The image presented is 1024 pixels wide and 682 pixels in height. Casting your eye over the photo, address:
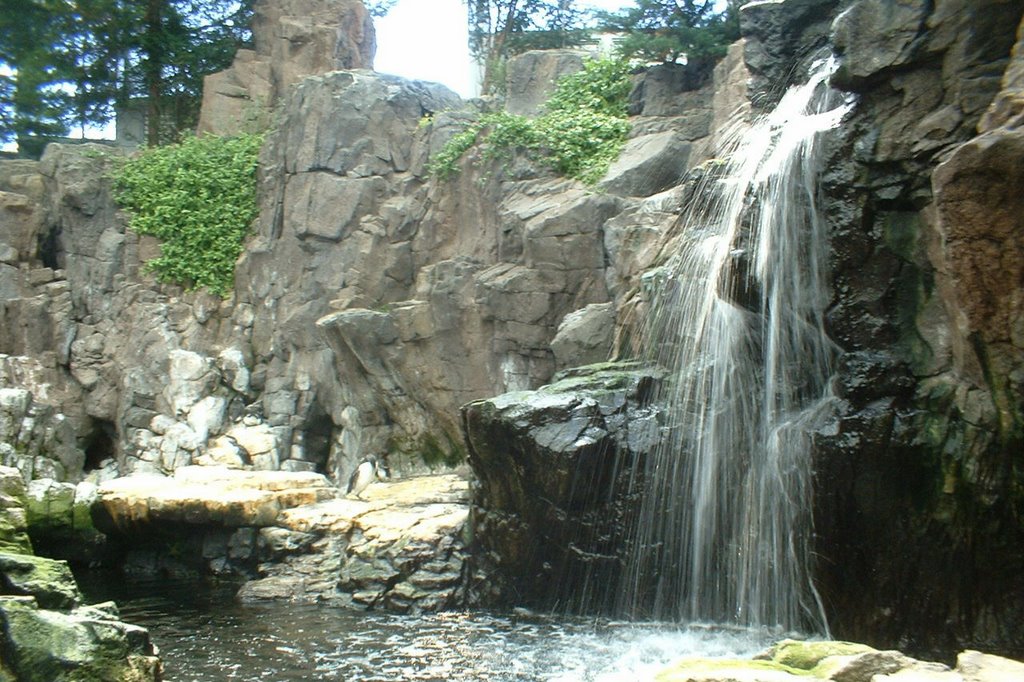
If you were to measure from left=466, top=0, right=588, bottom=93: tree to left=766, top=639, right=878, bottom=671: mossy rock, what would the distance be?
49.0ft

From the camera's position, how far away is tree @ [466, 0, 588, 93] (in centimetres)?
1991

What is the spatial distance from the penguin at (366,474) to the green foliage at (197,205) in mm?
5879

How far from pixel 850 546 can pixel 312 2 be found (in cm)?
1734

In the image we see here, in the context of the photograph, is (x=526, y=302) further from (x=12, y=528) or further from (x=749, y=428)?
(x=12, y=528)

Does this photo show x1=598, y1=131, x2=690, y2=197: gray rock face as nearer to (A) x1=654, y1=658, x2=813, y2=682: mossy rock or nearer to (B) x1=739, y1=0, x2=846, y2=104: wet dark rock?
(B) x1=739, y1=0, x2=846, y2=104: wet dark rock

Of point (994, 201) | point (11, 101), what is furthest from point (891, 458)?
point (11, 101)

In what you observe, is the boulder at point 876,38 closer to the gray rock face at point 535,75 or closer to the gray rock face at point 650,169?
the gray rock face at point 650,169

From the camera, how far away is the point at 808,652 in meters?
5.82

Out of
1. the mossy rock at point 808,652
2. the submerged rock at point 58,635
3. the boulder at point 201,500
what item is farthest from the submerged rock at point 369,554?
the mossy rock at point 808,652

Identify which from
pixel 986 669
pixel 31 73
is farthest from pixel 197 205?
pixel 986 669

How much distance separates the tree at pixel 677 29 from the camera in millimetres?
15203

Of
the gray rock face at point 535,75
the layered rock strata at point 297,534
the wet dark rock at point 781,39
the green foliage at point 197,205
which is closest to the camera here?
the layered rock strata at point 297,534

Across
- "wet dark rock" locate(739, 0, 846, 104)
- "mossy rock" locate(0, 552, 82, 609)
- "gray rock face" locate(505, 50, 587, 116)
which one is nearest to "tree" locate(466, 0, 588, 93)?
"gray rock face" locate(505, 50, 587, 116)

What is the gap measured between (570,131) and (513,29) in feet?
20.9
